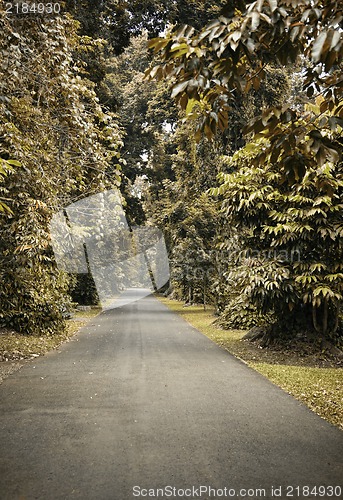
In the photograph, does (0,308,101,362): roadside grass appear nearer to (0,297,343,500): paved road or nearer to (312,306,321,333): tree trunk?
(0,297,343,500): paved road

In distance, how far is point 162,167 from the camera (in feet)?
104

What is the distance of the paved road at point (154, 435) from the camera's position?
3.64 meters

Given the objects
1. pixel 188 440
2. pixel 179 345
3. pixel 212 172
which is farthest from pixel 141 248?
pixel 188 440

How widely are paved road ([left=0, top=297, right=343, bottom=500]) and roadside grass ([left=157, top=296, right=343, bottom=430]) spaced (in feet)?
0.97

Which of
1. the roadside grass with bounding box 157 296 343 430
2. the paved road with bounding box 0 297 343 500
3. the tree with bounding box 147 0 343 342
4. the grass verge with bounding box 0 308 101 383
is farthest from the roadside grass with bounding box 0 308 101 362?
the tree with bounding box 147 0 343 342

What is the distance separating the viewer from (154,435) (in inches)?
185

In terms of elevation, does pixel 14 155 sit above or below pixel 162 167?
below

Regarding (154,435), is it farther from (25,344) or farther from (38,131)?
(25,344)

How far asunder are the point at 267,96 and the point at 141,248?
97.0ft

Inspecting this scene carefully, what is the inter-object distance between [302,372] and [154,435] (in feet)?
15.3

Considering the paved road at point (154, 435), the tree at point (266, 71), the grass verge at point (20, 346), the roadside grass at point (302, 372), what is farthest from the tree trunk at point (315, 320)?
the grass verge at point (20, 346)

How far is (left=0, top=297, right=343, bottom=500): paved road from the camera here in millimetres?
3637

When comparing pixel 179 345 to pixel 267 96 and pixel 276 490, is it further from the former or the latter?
pixel 267 96

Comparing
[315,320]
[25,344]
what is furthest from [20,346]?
[315,320]
